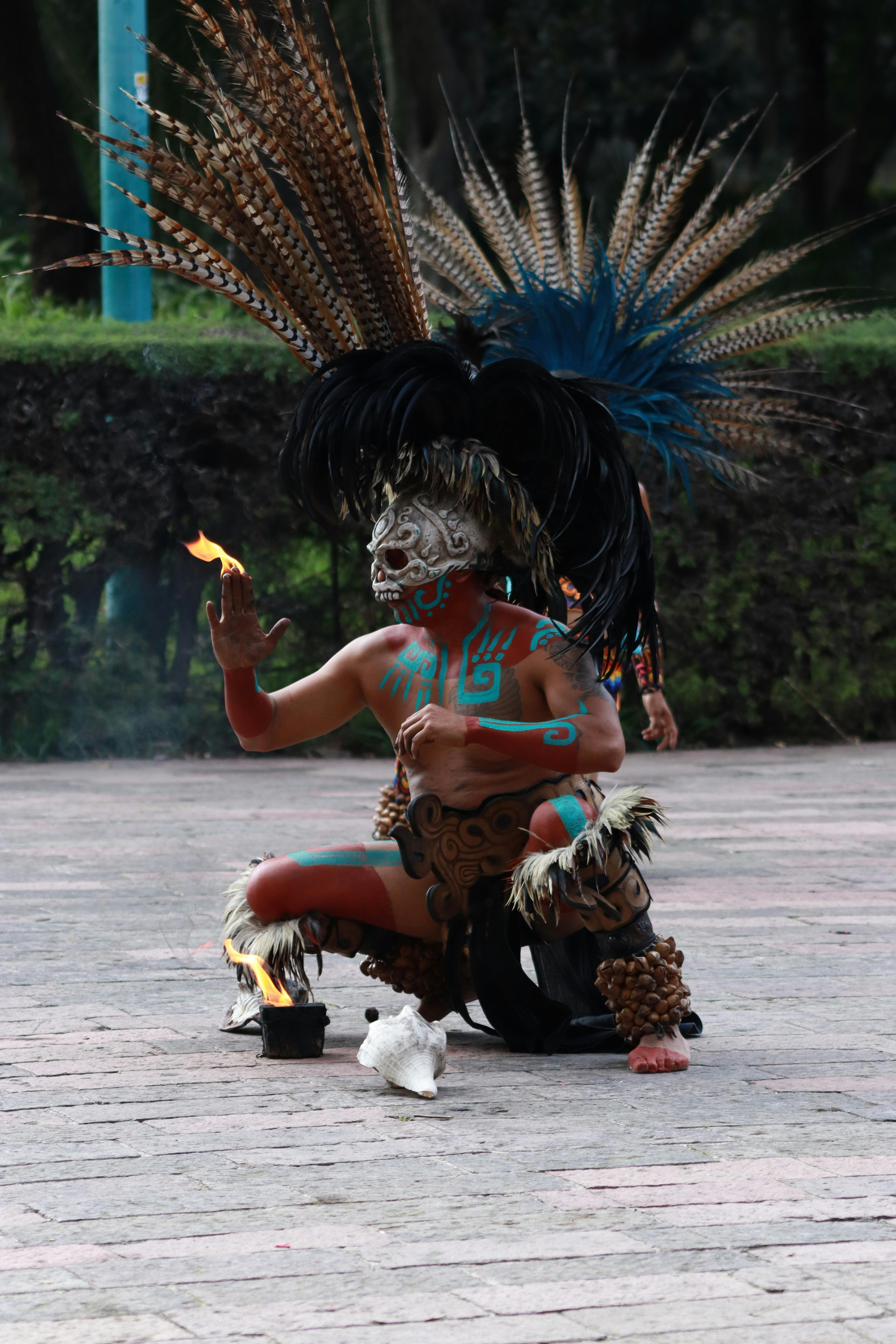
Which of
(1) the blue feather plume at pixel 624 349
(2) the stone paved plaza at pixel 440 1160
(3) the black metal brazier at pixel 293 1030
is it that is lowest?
(2) the stone paved plaza at pixel 440 1160

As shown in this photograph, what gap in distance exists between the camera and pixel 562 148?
6.45 m

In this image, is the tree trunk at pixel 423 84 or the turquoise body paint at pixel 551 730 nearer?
the turquoise body paint at pixel 551 730

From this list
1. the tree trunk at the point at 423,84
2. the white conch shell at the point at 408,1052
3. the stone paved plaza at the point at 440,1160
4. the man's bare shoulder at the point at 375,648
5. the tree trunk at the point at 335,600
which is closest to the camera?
the stone paved plaza at the point at 440,1160

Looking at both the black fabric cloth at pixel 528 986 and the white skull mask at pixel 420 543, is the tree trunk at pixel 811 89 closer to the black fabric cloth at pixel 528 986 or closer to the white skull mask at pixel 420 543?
the white skull mask at pixel 420 543

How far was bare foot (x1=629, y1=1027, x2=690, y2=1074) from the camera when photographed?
364cm

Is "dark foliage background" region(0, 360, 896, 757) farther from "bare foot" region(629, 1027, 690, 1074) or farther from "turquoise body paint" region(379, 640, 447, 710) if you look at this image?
"bare foot" region(629, 1027, 690, 1074)

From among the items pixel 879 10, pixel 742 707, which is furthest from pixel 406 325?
pixel 879 10

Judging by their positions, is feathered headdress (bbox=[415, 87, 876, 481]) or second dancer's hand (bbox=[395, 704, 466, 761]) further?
feathered headdress (bbox=[415, 87, 876, 481])

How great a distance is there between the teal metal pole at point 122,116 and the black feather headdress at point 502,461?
6.48m

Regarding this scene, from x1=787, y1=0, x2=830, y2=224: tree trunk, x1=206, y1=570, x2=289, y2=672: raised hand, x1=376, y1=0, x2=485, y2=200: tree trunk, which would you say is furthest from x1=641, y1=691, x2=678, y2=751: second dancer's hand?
x1=787, y1=0, x2=830, y2=224: tree trunk

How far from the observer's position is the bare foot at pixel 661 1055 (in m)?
3.64

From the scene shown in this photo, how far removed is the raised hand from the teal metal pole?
6.55 metres

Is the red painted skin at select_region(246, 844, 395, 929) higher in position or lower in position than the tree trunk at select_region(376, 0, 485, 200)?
lower

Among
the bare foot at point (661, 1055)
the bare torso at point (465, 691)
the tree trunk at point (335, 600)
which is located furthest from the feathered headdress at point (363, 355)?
the tree trunk at point (335, 600)
